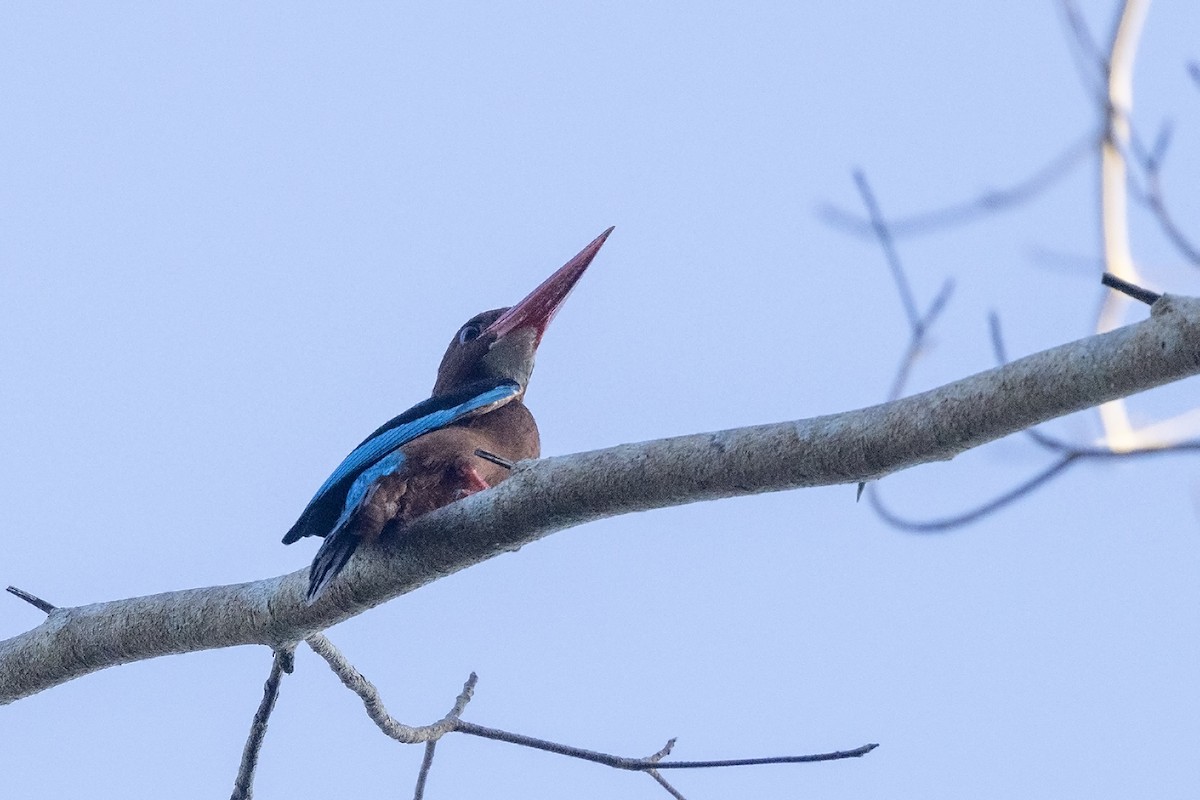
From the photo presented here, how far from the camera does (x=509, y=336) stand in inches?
204

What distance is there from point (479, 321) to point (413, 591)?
8.03 ft

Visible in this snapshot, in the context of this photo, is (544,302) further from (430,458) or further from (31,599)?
(31,599)

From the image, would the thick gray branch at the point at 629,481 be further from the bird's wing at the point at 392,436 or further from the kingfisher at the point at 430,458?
the bird's wing at the point at 392,436

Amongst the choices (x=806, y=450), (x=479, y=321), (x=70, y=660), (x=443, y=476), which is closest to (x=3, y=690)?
(x=70, y=660)

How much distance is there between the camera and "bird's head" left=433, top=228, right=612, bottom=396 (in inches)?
201

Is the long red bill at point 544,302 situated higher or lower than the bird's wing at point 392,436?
higher

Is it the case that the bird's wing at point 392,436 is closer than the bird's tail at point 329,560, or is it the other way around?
the bird's tail at point 329,560

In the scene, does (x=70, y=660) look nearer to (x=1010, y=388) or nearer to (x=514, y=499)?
(x=514, y=499)

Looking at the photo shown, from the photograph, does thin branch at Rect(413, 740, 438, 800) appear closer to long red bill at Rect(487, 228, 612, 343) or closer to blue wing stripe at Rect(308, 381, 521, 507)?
blue wing stripe at Rect(308, 381, 521, 507)

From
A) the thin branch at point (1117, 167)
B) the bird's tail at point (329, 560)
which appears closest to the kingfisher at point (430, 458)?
the bird's tail at point (329, 560)

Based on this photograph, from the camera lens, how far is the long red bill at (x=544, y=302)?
17.2ft

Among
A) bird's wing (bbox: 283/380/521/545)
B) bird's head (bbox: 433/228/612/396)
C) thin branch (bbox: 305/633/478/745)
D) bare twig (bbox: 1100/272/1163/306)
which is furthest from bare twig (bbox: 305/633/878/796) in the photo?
bird's head (bbox: 433/228/612/396)

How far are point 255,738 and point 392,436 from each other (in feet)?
3.55

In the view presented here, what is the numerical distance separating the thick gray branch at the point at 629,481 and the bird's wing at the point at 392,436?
0.51 metres
